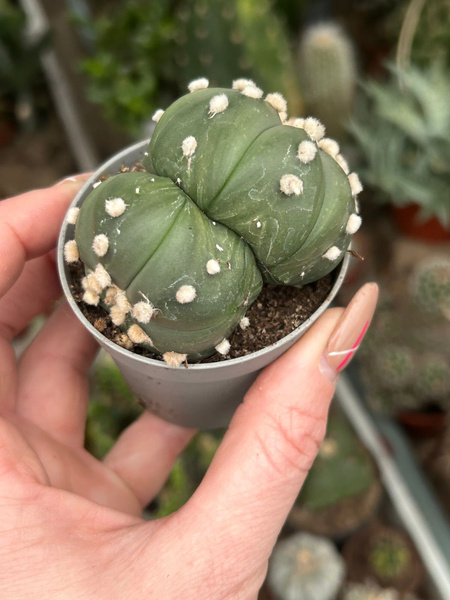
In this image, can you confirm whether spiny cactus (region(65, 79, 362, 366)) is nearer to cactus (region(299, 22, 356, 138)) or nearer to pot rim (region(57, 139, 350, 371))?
pot rim (region(57, 139, 350, 371))

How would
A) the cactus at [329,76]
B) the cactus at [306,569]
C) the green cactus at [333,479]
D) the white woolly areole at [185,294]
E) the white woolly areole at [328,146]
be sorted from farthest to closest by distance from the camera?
the cactus at [329,76] < the green cactus at [333,479] < the cactus at [306,569] < the white woolly areole at [328,146] < the white woolly areole at [185,294]

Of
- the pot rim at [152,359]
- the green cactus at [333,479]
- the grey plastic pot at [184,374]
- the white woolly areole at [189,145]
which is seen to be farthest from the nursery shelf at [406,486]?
the white woolly areole at [189,145]

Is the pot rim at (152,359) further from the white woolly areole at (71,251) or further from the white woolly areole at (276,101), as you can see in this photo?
the white woolly areole at (276,101)

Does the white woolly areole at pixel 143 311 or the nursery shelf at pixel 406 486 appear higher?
the white woolly areole at pixel 143 311

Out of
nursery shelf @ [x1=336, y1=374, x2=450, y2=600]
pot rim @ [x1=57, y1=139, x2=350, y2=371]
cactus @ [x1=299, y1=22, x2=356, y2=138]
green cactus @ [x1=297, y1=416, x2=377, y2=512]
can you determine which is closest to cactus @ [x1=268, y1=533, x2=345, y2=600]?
green cactus @ [x1=297, y1=416, x2=377, y2=512]

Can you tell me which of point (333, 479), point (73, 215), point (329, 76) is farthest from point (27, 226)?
point (329, 76)
